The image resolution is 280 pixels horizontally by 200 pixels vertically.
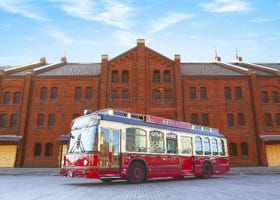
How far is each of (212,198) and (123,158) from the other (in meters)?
4.69

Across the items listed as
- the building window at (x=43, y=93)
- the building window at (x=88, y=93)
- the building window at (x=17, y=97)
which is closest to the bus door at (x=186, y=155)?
the building window at (x=88, y=93)

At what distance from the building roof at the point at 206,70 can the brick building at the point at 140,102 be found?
0.93 meters

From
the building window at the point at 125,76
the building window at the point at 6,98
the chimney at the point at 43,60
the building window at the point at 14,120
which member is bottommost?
the building window at the point at 14,120

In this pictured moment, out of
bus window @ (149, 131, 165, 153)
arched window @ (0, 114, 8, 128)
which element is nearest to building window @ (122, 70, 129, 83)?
arched window @ (0, 114, 8, 128)

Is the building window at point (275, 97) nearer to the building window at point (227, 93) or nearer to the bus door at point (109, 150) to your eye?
the building window at point (227, 93)

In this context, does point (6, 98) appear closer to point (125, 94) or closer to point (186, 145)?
point (125, 94)

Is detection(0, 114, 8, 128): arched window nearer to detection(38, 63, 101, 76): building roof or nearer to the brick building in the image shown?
the brick building

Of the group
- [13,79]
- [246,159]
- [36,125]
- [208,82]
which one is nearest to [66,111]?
[36,125]

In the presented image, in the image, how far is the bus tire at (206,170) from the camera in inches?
578

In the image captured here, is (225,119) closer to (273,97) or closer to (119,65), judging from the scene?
(273,97)

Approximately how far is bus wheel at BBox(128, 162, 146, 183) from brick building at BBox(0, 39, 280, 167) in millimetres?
14773

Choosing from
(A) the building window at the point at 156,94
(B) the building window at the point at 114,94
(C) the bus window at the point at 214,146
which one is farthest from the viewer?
(A) the building window at the point at 156,94

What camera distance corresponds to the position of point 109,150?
10188 mm

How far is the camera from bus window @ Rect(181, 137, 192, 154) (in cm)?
1363
